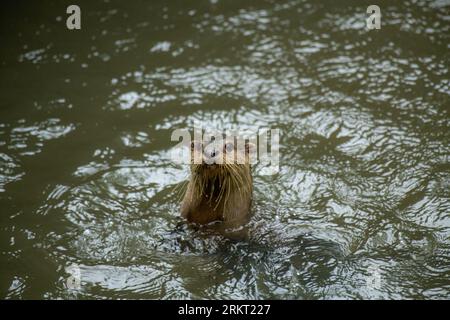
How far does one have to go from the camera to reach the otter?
12.7 feet

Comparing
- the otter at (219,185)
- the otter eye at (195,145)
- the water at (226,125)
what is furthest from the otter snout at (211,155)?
the water at (226,125)

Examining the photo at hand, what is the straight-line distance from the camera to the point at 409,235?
14.1ft

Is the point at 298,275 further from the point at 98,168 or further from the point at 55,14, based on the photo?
the point at 55,14

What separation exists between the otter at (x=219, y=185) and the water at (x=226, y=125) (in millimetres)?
161

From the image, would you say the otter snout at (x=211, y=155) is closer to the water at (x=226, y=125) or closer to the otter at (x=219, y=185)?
the otter at (x=219, y=185)

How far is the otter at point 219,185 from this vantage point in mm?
3858

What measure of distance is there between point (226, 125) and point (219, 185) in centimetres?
161

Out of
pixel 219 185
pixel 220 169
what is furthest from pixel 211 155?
pixel 219 185

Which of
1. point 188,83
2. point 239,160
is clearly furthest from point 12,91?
point 239,160

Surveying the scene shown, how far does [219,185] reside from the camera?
399 centimetres

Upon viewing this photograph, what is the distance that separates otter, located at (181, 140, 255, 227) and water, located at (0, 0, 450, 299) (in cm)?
16

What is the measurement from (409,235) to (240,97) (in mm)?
2335

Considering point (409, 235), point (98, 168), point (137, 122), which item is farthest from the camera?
point (137, 122)

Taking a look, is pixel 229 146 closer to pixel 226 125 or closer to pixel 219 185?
pixel 219 185
